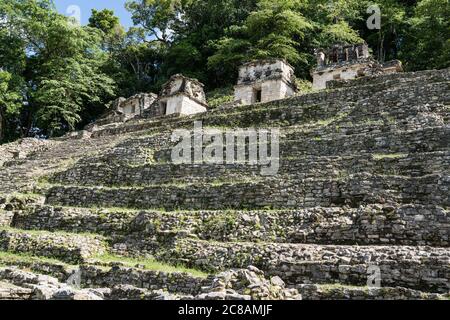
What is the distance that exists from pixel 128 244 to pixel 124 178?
422 cm

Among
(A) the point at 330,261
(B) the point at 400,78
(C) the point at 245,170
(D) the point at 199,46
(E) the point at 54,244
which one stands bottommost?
(A) the point at 330,261

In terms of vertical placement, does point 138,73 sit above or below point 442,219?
above

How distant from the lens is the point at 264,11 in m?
32.4

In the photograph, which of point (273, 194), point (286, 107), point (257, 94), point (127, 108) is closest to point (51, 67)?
point (127, 108)

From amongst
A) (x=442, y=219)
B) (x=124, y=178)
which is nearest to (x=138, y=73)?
(x=124, y=178)

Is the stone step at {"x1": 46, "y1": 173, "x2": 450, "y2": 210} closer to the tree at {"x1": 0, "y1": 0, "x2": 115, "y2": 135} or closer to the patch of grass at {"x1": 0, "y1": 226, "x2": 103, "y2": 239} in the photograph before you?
the patch of grass at {"x1": 0, "y1": 226, "x2": 103, "y2": 239}

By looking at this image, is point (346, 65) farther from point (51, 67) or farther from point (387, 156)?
point (51, 67)

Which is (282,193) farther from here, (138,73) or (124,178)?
(138,73)

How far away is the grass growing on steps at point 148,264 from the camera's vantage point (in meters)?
9.38

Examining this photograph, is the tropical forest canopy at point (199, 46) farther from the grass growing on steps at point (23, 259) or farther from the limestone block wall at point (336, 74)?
the grass growing on steps at point (23, 259)

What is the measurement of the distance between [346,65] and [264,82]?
424 centimetres

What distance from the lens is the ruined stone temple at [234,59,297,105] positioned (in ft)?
81.0

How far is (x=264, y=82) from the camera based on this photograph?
25109mm

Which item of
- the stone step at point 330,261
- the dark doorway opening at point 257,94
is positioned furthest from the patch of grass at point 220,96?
the stone step at point 330,261
